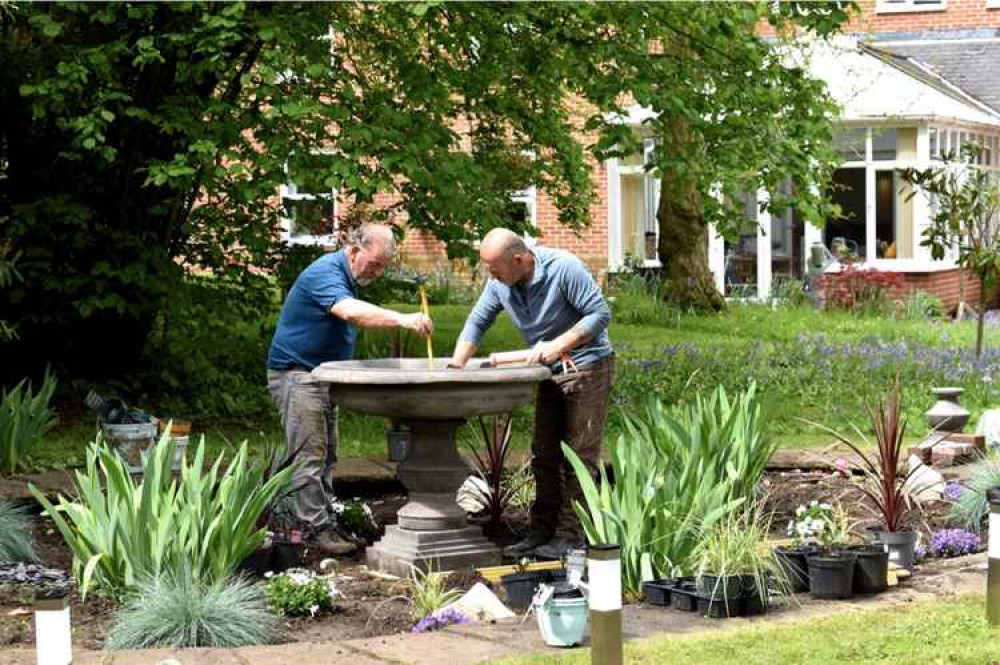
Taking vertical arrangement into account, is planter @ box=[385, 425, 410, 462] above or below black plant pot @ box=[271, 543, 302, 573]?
above

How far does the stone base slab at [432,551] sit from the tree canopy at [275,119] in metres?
3.83

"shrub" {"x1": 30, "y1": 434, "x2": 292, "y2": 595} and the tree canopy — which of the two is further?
the tree canopy

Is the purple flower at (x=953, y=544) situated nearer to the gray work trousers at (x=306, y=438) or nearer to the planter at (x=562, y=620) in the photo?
the planter at (x=562, y=620)

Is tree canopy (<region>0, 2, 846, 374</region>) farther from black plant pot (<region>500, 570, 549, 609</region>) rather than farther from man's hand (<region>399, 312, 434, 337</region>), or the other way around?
black plant pot (<region>500, 570, 549, 609</region>)

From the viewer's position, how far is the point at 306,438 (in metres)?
8.62

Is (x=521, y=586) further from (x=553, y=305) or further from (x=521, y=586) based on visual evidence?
(x=553, y=305)

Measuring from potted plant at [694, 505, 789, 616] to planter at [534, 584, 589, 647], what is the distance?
2.42 ft

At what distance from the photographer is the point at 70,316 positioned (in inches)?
551

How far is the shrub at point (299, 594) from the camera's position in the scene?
698 centimetres

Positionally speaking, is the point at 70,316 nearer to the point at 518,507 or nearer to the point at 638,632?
the point at 518,507

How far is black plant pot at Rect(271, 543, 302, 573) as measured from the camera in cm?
804

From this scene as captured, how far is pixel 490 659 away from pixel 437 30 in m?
8.45

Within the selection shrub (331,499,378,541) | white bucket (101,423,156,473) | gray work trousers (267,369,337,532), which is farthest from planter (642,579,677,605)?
white bucket (101,423,156,473)

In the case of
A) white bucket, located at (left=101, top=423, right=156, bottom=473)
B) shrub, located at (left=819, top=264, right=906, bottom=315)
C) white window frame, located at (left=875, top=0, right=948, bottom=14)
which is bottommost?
white bucket, located at (left=101, top=423, right=156, bottom=473)
